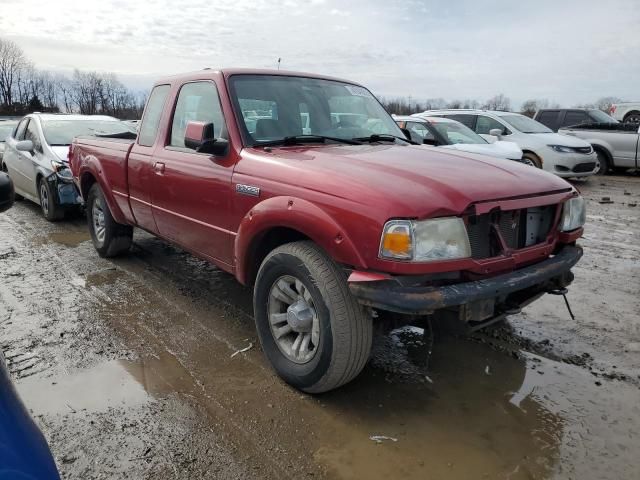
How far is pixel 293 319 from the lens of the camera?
9.76ft

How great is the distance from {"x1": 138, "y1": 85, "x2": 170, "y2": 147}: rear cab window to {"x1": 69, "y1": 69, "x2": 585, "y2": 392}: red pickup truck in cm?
7

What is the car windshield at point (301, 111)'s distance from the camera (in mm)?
3596

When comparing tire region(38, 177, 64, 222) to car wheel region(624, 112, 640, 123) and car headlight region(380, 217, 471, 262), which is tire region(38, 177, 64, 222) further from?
car wheel region(624, 112, 640, 123)

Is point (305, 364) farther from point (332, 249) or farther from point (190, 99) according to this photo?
point (190, 99)

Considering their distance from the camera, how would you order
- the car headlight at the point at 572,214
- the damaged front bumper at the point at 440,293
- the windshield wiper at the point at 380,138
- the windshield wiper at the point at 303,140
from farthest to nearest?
the windshield wiper at the point at 380,138 → the windshield wiper at the point at 303,140 → the car headlight at the point at 572,214 → the damaged front bumper at the point at 440,293

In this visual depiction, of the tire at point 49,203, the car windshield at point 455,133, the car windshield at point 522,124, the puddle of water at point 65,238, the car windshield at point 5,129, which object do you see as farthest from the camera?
the car windshield at point 522,124

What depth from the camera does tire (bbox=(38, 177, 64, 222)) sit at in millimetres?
7344

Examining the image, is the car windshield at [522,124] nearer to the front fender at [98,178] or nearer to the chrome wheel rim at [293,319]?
the front fender at [98,178]

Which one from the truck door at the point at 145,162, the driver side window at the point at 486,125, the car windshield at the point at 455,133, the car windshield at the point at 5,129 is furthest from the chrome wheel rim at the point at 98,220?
the driver side window at the point at 486,125

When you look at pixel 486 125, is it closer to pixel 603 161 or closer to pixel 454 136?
pixel 454 136

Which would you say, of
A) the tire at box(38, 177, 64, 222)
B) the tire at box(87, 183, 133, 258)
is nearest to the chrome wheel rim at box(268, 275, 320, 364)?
the tire at box(87, 183, 133, 258)

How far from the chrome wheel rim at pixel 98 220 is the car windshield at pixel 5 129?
23.8 ft

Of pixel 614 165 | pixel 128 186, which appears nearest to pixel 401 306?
pixel 128 186

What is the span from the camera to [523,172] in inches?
124
